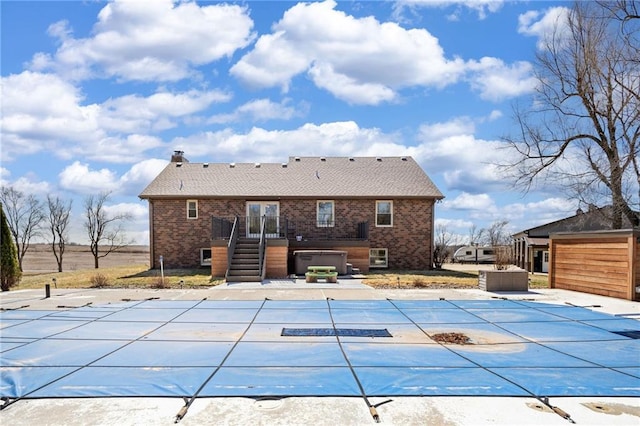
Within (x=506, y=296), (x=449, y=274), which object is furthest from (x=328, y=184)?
(x=506, y=296)

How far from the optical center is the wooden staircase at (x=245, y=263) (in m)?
17.0

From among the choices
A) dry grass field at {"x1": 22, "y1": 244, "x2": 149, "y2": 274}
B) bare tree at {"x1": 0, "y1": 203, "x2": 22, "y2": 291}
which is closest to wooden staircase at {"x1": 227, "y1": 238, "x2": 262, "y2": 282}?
bare tree at {"x1": 0, "y1": 203, "x2": 22, "y2": 291}

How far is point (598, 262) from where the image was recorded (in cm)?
1416

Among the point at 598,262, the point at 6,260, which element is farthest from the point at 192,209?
the point at 598,262

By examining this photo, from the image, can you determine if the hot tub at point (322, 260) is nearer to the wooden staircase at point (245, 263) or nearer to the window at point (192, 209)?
the wooden staircase at point (245, 263)

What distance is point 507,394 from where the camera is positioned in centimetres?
521

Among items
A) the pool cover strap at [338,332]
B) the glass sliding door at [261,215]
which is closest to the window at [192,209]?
the glass sliding door at [261,215]

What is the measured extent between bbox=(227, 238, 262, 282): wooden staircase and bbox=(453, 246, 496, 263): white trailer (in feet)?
79.8

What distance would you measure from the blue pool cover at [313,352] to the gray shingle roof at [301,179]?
1164cm

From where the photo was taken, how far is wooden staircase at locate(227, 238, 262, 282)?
17000mm

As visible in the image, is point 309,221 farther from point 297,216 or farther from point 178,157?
point 178,157

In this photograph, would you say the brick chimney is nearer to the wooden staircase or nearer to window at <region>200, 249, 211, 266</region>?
window at <region>200, 249, 211, 266</region>

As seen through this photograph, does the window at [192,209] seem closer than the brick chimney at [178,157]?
Yes

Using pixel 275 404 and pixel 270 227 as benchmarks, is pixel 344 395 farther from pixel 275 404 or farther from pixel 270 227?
pixel 270 227
